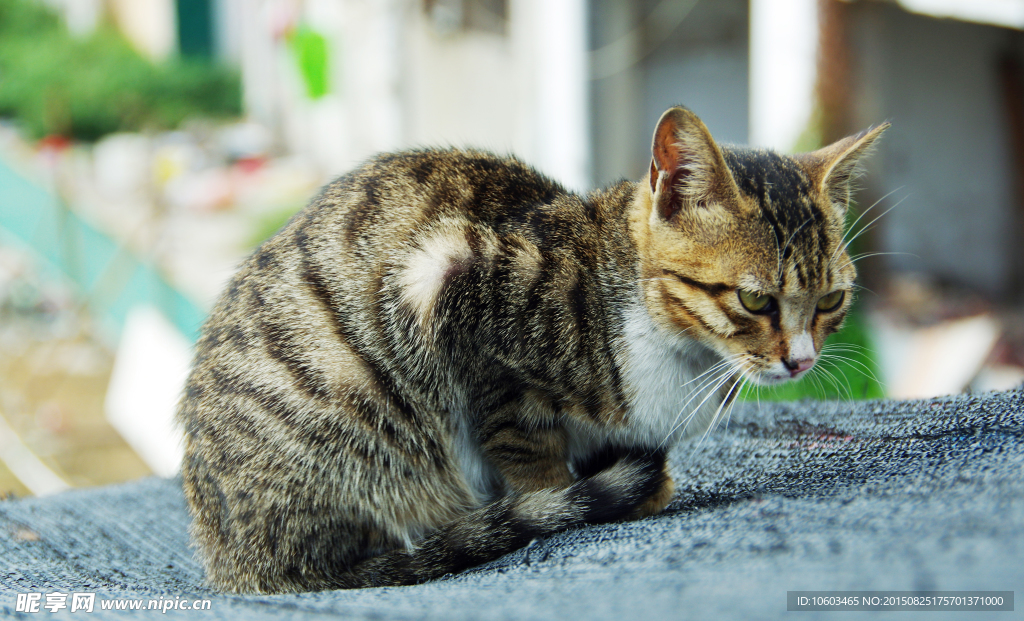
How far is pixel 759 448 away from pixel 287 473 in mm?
879

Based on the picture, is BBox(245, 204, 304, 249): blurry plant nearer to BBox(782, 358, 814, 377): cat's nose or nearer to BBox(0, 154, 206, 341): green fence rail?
BBox(0, 154, 206, 341): green fence rail

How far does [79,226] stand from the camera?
18.8 ft

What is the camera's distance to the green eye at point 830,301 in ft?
4.44

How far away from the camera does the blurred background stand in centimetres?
359

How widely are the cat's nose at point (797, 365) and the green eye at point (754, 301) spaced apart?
10cm

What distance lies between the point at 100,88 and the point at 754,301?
48.9ft

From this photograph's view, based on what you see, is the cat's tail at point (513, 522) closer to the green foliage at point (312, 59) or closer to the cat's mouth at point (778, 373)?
the cat's mouth at point (778, 373)

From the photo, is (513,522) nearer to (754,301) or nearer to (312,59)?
(754,301)

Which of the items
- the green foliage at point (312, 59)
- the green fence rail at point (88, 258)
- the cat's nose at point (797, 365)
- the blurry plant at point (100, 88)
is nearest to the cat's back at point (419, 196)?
the cat's nose at point (797, 365)

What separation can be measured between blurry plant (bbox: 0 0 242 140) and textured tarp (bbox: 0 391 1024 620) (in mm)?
12598

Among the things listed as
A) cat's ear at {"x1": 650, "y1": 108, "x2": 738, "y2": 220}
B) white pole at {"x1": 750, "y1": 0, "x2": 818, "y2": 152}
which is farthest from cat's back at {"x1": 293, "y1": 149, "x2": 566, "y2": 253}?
white pole at {"x1": 750, "y1": 0, "x2": 818, "y2": 152}

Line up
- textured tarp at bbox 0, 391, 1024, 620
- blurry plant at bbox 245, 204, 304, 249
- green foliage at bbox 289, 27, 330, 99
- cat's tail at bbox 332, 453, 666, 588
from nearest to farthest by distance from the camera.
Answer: textured tarp at bbox 0, 391, 1024, 620 < cat's tail at bbox 332, 453, 666, 588 < blurry plant at bbox 245, 204, 304, 249 < green foliage at bbox 289, 27, 330, 99

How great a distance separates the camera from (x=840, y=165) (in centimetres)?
141

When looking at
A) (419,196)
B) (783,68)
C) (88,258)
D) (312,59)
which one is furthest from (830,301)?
(312,59)
